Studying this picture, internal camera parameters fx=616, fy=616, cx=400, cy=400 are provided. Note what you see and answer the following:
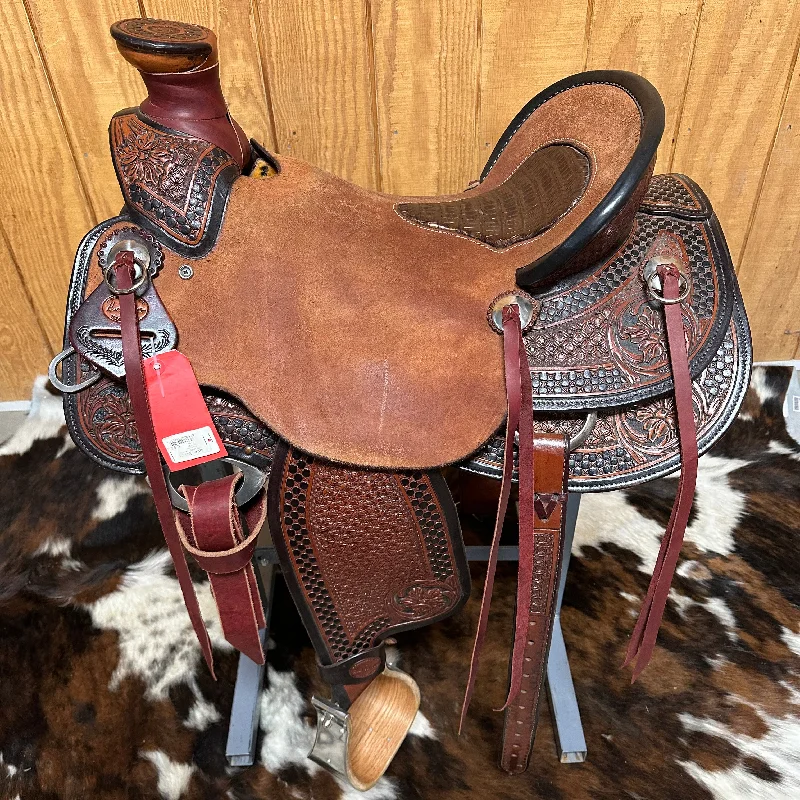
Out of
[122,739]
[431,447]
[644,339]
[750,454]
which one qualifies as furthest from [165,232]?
[750,454]

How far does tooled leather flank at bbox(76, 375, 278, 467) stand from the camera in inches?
26.1

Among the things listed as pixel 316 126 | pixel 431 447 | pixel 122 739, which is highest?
pixel 316 126

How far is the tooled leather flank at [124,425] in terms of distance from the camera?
0.66 metres

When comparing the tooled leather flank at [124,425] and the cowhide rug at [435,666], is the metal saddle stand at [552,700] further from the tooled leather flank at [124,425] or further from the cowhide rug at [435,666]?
the tooled leather flank at [124,425]

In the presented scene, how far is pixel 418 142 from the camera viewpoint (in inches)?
46.0

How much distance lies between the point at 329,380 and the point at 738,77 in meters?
1.01

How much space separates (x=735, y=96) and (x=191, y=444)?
1.14m

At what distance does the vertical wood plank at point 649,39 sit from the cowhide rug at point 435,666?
2.70ft

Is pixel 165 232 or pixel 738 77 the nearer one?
pixel 165 232

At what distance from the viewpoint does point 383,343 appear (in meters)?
0.63

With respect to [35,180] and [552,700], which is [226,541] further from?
[35,180]

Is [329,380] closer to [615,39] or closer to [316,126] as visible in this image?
[316,126]

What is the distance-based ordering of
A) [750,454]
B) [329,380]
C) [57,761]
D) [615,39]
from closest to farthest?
[329,380] < [57,761] < [615,39] < [750,454]

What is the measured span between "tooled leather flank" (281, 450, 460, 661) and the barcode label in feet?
0.27
